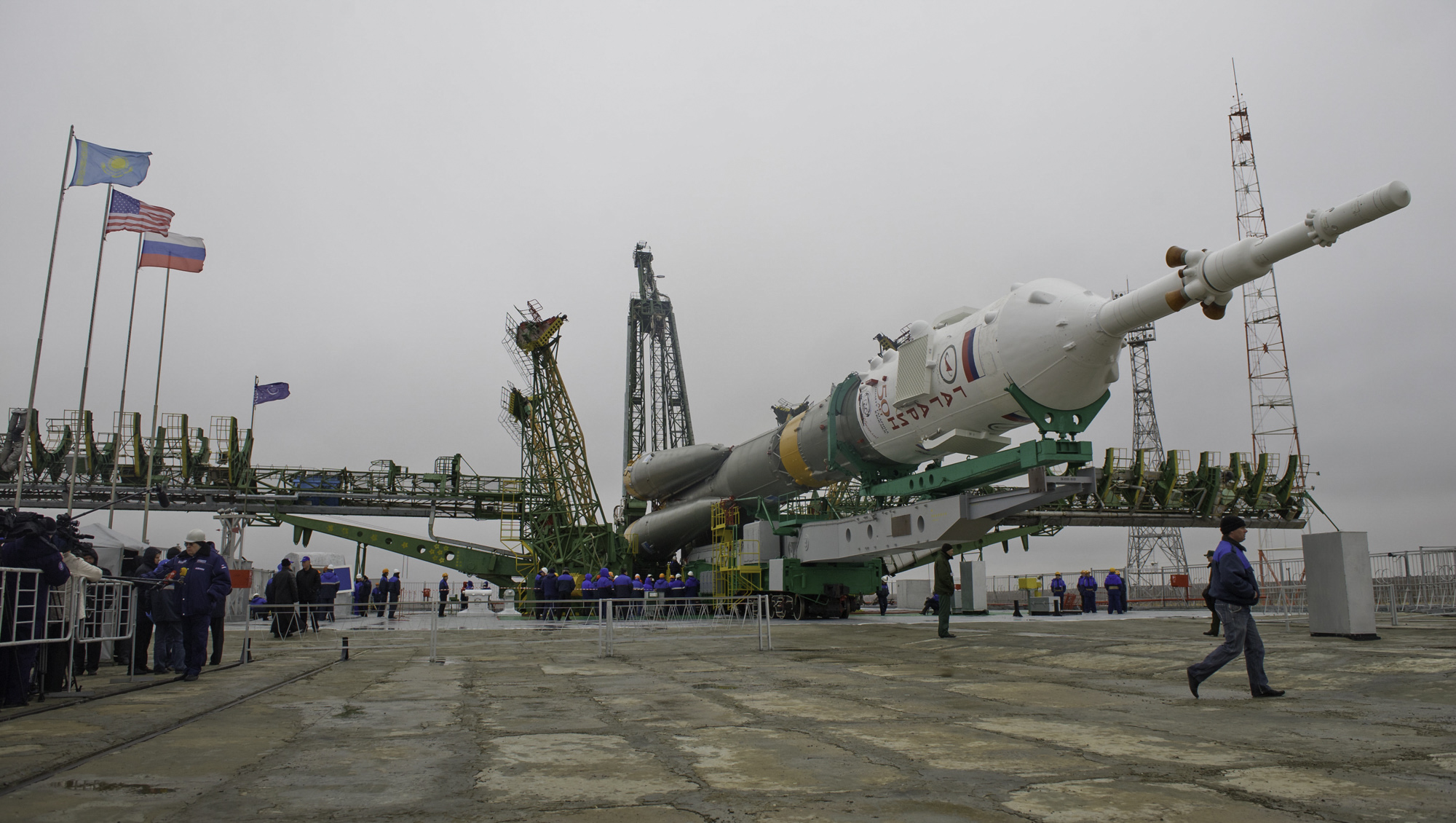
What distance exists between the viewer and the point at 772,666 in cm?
987

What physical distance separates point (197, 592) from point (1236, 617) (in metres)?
9.73

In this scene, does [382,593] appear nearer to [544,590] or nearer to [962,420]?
[544,590]

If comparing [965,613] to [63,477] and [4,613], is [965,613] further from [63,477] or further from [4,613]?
[63,477]

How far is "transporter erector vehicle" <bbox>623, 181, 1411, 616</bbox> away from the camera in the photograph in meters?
10.1

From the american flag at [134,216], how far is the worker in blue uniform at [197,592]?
9.20 meters

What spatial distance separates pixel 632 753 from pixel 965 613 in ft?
67.8

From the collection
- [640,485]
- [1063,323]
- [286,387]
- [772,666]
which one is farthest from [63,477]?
[1063,323]

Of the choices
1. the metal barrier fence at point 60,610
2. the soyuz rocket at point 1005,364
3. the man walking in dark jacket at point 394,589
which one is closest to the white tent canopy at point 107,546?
the metal barrier fence at point 60,610

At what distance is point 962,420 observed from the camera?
13102 millimetres

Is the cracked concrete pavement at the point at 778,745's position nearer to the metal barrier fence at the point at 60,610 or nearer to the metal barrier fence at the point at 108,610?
the metal barrier fence at the point at 60,610

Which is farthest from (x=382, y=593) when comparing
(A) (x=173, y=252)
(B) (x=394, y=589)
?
(A) (x=173, y=252)

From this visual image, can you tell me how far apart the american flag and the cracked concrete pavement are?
1048cm

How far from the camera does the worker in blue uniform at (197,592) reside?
892 centimetres

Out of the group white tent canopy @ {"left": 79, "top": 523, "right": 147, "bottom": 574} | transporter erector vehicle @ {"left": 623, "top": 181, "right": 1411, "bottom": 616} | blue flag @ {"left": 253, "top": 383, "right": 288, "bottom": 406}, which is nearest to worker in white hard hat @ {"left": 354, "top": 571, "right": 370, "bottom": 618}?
blue flag @ {"left": 253, "top": 383, "right": 288, "bottom": 406}
